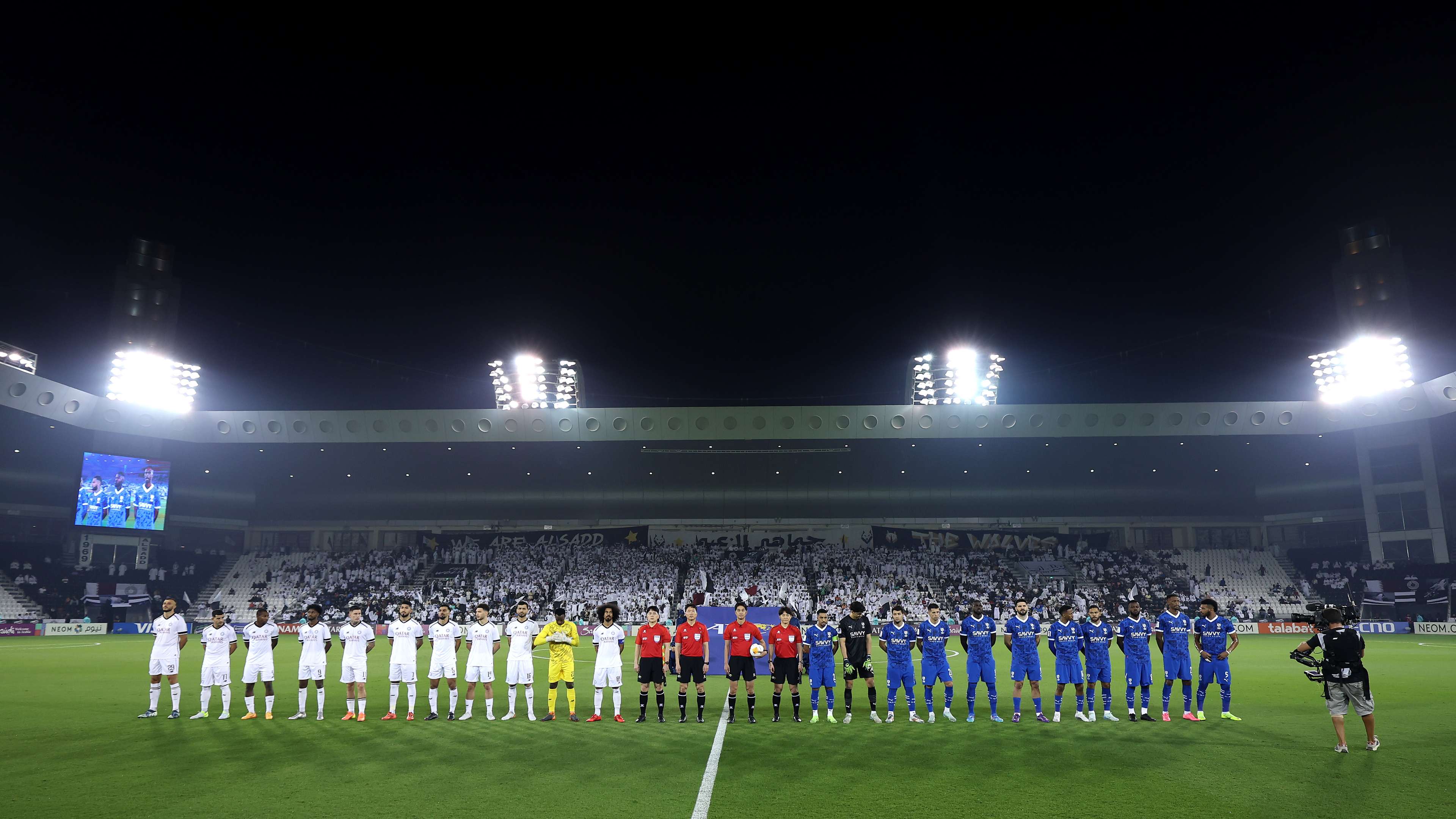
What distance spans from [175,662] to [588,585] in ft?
107

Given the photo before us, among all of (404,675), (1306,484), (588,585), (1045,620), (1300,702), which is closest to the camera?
(404,675)

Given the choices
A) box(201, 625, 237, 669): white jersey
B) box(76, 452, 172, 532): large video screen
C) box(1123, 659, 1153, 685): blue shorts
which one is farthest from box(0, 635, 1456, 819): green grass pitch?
box(76, 452, 172, 532): large video screen

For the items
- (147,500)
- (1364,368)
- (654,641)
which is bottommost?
(654,641)

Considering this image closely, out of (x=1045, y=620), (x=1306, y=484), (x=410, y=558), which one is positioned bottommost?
(x=1045, y=620)

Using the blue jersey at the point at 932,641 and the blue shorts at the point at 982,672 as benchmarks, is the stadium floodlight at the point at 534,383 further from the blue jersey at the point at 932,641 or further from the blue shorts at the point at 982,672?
the blue shorts at the point at 982,672

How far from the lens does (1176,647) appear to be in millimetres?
13961

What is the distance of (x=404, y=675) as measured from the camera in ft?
46.4

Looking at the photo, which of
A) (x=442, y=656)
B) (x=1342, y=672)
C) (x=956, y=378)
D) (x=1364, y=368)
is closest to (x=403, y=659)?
(x=442, y=656)

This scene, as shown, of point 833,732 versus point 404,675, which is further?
point 404,675

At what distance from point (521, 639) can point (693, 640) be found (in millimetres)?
3161

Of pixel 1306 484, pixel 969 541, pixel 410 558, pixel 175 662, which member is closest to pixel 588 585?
pixel 410 558

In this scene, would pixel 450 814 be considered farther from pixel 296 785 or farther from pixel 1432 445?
pixel 1432 445

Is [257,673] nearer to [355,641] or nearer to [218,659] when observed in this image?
[218,659]

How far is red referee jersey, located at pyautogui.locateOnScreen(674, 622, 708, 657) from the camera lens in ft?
45.5
